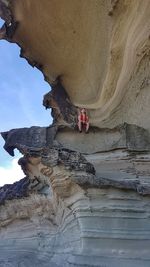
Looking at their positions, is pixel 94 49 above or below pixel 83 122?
above

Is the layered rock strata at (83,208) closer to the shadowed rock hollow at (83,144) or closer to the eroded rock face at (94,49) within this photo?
the shadowed rock hollow at (83,144)

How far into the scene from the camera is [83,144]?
245cm

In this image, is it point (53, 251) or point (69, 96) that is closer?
point (53, 251)

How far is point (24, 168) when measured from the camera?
234 centimetres

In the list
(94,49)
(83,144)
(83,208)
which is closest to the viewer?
(83,208)

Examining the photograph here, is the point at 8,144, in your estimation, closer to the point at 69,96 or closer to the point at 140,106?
the point at 69,96

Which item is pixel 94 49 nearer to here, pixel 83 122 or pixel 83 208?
pixel 83 122

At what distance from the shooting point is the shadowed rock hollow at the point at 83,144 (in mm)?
1821

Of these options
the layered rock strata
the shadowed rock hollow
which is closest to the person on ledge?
the shadowed rock hollow

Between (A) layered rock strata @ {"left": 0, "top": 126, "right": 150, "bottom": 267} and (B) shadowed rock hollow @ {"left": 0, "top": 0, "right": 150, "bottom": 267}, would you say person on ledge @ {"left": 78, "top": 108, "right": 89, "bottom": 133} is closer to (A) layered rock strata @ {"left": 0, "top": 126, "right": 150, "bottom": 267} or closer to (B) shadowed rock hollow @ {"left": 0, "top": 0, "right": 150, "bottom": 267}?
(B) shadowed rock hollow @ {"left": 0, "top": 0, "right": 150, "bottom": 267}

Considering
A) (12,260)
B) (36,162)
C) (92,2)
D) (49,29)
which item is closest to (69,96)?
(49,29)

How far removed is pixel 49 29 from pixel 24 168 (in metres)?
0.95

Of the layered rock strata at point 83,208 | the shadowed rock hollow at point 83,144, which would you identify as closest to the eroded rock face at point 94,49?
the shadowed rock hollow at point 83,144

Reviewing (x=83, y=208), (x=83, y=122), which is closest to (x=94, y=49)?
(x=83, y=122)
